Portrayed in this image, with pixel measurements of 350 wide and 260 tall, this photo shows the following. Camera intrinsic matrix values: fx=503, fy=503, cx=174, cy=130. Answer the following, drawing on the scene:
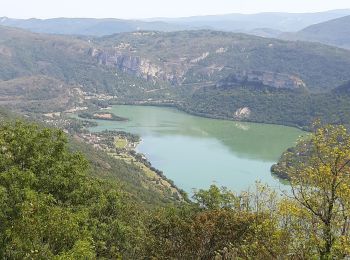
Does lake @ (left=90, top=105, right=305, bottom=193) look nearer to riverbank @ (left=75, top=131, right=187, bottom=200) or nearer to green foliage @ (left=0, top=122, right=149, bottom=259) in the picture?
riverbank @ (left=75, top=131, right=187, bottom=200)

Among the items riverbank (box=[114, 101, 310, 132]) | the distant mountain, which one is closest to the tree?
the distant mountain

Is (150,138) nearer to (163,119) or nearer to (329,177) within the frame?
(163,119)

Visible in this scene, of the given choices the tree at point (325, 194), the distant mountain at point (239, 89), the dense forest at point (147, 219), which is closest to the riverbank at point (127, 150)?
the dense forest at point (147, 219)

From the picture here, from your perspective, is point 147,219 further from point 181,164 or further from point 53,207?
point 181,164

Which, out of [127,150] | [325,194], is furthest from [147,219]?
[127,150]

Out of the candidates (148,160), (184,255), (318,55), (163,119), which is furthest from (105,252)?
(318,55)
